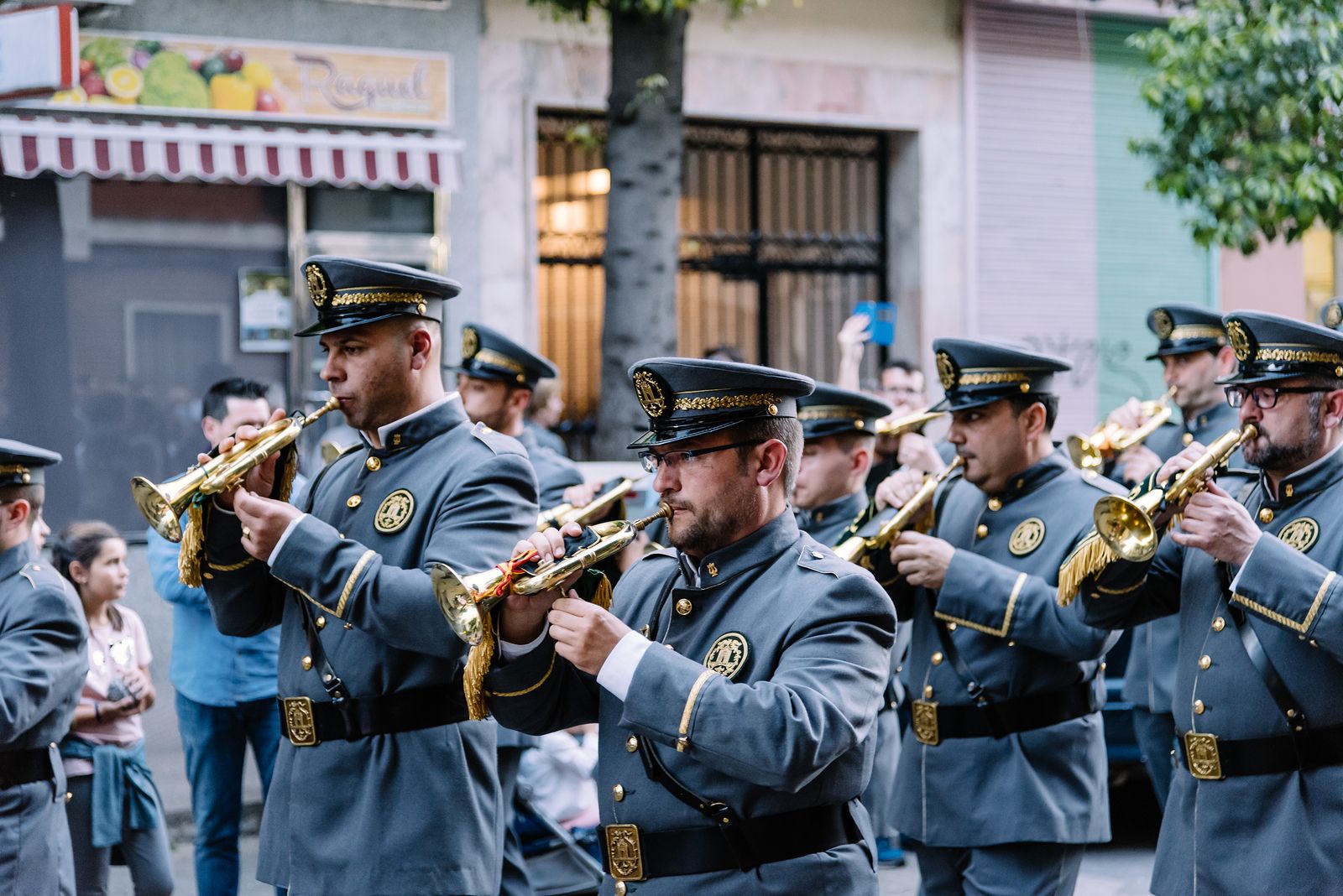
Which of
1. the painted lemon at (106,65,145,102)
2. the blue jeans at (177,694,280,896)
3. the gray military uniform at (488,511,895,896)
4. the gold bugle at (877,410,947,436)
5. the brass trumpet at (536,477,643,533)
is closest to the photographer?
the gray military uniform at (488,511,895,896)

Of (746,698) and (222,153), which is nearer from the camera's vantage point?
(746,698)

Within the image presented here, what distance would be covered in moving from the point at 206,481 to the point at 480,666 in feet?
4.28

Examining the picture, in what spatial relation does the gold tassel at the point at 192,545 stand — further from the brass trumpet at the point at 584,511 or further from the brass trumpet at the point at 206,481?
the brass trumpet at the point at 584,511

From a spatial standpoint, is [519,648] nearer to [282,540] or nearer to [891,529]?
[282,540]

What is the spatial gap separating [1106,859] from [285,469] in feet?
16.5

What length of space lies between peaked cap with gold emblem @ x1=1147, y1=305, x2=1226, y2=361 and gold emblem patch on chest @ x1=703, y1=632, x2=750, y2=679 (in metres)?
5.01

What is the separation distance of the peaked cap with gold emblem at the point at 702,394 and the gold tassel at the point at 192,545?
1591mm

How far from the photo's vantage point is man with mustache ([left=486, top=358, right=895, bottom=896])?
3.31 m

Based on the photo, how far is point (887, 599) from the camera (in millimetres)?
3617

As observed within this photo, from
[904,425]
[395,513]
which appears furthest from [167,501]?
[904,425]

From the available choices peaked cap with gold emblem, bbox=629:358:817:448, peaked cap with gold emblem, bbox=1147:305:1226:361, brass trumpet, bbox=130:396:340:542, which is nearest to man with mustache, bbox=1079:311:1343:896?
peaked cap with gold emblem, bbox=629:358:817:448

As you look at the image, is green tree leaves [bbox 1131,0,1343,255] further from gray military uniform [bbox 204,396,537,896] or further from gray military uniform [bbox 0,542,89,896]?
gray military uniform [bbox 0,542,89,896]

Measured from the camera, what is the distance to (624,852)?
3.60m

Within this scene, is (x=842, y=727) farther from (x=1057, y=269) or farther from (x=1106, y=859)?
(x=1057, y=269)
